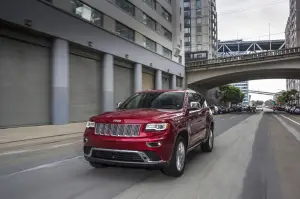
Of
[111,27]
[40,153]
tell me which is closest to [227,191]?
[40,153]

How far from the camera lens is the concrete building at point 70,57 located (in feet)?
58.2

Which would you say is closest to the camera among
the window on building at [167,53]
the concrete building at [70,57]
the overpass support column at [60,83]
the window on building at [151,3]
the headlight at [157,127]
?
the headlight at [157,127]

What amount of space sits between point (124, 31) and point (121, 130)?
27.6 m

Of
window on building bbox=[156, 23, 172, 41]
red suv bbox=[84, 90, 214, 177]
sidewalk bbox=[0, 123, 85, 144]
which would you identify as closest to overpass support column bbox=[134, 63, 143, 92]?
window on building bbox=[156, 23, 172, 41]

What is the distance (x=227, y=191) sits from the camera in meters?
4.81

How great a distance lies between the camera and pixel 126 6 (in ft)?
106

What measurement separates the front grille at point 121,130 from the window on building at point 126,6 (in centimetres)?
2716

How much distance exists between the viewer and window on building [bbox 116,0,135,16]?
3098 cm

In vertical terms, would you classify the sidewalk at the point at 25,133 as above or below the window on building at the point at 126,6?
below

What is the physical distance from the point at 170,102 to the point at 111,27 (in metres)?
23.9

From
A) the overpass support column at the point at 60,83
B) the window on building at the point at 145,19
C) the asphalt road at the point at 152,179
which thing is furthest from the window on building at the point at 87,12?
→ the asphalt road at the point at 152,179

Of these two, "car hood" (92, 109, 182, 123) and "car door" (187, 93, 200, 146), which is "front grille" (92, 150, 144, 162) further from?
"car door" (187, 93, 200, 146)

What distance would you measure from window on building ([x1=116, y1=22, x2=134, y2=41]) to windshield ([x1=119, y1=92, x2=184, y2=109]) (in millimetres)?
24376

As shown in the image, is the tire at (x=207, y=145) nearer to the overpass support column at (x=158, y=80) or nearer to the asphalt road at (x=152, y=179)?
the asphalt road at (x=152, y=179)
